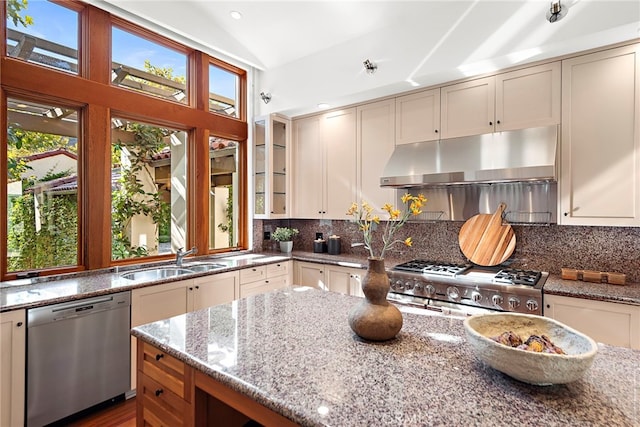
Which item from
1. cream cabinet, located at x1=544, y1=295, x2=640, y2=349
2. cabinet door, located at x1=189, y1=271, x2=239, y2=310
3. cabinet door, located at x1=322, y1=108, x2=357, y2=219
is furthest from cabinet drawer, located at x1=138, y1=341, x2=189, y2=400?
cabinet door, located at x1=322, y1=108, x2=357, y2=219

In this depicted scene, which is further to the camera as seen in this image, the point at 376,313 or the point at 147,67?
the point at 147,67

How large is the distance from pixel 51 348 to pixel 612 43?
4.14m

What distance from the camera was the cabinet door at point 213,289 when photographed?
110 inches

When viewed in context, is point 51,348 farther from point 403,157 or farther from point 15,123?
point 403,157

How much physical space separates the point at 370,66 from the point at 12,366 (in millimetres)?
3338

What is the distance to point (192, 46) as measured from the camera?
3344 millimetres

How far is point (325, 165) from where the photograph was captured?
3.83m

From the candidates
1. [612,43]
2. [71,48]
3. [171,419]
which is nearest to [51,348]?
[171,419]

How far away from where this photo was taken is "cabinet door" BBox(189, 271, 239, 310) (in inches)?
110

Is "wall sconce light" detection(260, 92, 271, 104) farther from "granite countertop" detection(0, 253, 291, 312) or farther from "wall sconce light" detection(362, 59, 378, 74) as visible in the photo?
"granite countertop" detection(0, 253, 291, 312)

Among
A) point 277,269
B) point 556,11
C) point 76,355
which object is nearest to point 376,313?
point 76,355

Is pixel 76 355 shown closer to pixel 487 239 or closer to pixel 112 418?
pixel 112 418

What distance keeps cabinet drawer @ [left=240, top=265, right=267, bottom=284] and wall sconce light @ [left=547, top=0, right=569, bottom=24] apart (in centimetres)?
306

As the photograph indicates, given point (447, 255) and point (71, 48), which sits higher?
point (71, 48)
